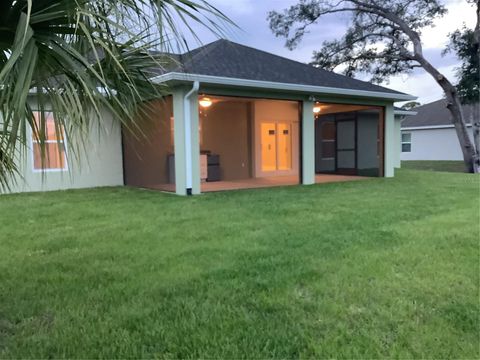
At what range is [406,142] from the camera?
90.2 feet

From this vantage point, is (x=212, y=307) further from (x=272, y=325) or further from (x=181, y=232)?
(x=181, y=232)

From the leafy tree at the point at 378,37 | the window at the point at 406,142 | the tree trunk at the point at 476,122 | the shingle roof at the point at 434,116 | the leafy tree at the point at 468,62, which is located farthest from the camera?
the window at the point at 406,142

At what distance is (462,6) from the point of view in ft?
60.3

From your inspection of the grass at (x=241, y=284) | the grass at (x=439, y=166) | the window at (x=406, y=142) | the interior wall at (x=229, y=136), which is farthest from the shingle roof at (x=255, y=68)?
the window at (x=406, y=142)

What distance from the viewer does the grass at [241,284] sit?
2.62 metres

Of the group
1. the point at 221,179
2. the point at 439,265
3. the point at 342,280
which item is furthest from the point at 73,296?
the point at 221,179

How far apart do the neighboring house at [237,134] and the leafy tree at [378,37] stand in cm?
527

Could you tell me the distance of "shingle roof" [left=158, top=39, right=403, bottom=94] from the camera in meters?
10.2

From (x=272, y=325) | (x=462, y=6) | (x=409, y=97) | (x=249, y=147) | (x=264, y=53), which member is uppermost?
(x=462, y=6)

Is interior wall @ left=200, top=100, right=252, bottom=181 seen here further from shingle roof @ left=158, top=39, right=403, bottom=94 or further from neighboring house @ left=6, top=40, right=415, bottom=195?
shingle roof @ left=158, top=39, right=403, bottom=94

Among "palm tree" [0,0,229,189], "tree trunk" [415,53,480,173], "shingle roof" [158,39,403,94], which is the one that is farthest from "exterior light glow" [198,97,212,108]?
"tree trunk" [415,53,480,173]

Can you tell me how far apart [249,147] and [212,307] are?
11683mm

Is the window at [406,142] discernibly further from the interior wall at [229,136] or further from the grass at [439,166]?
the interior wall at [229,136]

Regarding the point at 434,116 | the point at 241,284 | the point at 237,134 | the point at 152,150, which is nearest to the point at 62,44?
the point at 241,284
